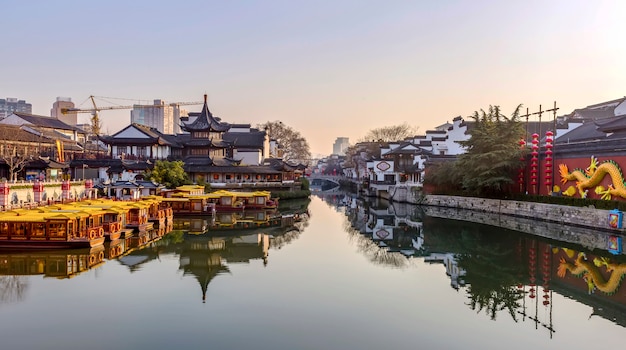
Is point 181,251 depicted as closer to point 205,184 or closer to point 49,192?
point 49,192

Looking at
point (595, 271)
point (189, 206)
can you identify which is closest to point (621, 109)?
point (595, 271)

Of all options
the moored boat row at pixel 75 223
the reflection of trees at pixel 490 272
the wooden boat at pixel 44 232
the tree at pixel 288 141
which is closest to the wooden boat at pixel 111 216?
the moored boat row at pixel 75 223

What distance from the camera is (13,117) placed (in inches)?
2153

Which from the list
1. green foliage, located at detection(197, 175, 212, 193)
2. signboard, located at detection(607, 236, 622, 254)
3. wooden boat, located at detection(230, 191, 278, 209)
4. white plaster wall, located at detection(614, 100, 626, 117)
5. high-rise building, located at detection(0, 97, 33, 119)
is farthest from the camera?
high-rise building, located at detection(0, 97, 33, 119)

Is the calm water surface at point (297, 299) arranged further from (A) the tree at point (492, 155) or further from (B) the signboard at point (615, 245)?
(A) the tree at point (492, 155)

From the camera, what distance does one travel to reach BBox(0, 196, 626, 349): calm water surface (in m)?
11.1

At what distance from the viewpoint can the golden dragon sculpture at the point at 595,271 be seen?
16453 mm

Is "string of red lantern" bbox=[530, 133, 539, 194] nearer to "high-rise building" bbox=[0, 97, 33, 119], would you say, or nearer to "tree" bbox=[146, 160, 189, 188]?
"tree" bbox=[146, 160, 189, 188]

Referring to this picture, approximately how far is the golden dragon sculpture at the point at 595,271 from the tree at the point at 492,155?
51.3ft

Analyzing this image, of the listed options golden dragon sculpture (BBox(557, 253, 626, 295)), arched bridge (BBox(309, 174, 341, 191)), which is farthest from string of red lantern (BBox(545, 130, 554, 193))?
arched bridge (BBox(309, 174, 341, 191))

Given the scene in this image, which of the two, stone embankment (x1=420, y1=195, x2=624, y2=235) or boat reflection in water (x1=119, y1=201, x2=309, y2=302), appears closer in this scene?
boat reflection in water (x1=119, y1=201, x2=309, y2=302)

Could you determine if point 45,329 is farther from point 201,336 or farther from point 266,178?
point 266,178

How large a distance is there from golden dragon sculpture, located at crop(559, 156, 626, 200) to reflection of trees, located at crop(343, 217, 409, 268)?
45.9ft

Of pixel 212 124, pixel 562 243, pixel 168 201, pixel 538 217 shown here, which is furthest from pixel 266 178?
pixel 562 243
